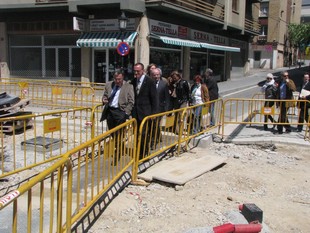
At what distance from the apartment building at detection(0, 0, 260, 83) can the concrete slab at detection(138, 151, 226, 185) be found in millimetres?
11978

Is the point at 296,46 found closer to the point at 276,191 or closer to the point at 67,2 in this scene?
the point at 67,2

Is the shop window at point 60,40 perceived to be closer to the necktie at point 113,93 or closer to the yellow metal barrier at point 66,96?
the yellow metal barrier at point 66,96

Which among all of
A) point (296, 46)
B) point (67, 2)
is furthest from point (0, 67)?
point (296, 46)

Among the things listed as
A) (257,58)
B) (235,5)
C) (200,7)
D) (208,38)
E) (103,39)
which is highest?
(235,5)

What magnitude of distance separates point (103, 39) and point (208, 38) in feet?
33.0

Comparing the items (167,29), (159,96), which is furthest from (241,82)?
(159,96)

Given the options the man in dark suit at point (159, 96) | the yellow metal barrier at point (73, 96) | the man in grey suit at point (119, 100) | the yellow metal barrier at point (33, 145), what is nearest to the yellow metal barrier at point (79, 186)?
the man in grey suit at point (119, 100)

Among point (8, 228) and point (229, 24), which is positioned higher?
point (229, 24)

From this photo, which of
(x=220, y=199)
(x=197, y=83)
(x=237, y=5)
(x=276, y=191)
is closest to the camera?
(x=220, y=199)

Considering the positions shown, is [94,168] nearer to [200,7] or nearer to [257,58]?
[200,7]

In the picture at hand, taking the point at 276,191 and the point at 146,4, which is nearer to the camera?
the point at 276,191

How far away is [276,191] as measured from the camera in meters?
5.80

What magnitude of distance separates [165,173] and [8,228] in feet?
8.78

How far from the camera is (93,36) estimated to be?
19.4 m
